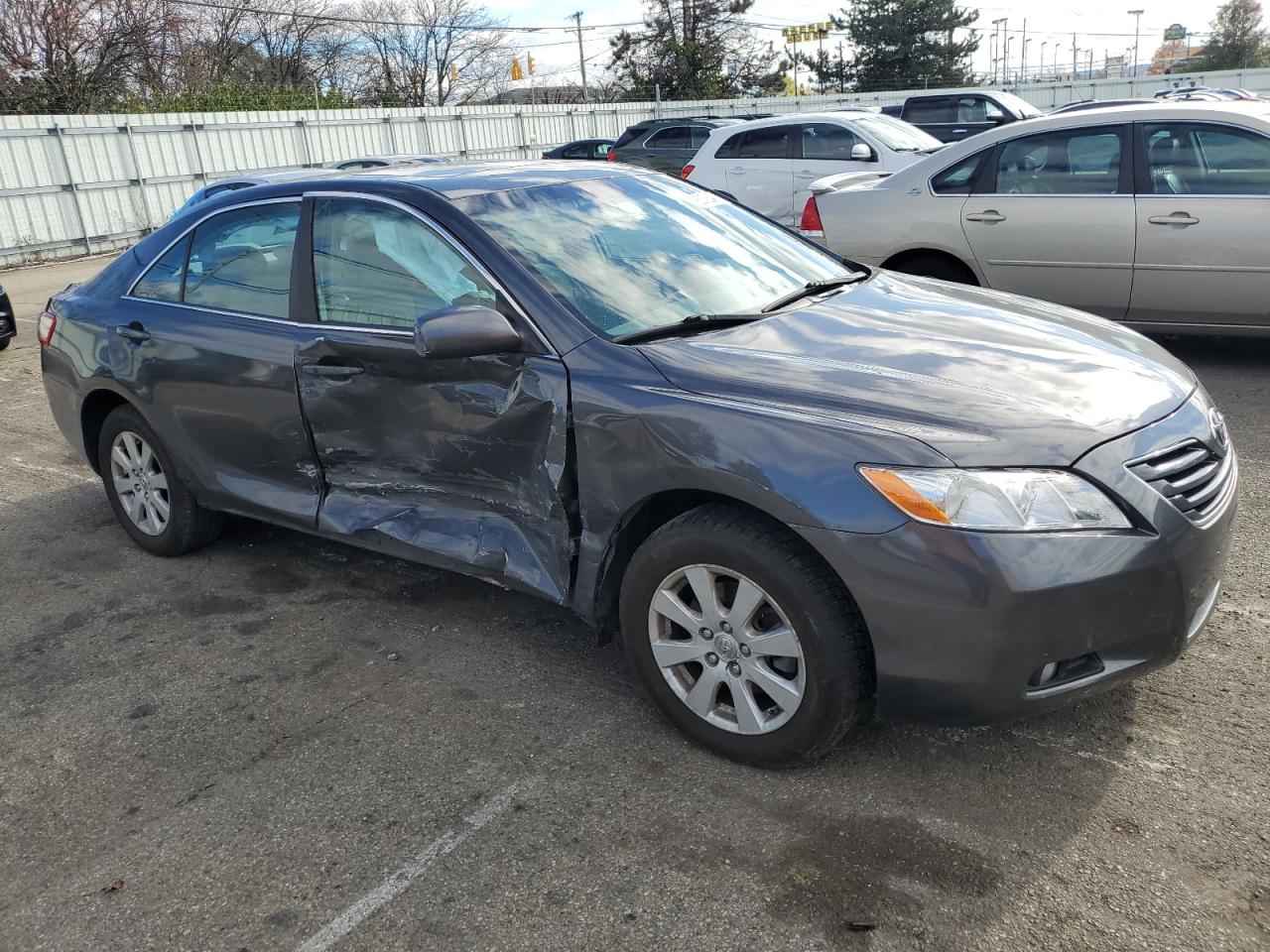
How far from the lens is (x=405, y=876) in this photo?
2.68 m

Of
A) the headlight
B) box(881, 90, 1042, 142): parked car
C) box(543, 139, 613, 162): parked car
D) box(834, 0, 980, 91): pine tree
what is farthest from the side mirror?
box(834, 0, 980, 91): pine tree

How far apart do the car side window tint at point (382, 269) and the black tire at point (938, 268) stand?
457cm

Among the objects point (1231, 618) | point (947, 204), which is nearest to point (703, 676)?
point (1231, 618)

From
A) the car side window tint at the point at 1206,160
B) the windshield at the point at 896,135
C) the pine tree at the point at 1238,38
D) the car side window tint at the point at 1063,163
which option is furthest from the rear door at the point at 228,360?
the pine tree at the point at 1238,38

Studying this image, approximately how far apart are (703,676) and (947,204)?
525 centimetres

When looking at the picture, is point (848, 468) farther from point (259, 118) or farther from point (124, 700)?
point (259, 118)

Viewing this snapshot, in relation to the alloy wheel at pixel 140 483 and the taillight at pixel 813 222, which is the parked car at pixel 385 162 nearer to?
the alloy wheel at pixel 140 483

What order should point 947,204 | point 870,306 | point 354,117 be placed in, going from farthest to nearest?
point 354,117 → point 947,204 → point 870,306

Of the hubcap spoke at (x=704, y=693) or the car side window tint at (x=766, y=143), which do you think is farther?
the car side window tint at (x=766, y=143)

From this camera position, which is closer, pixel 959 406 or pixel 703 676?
pixel 959 406

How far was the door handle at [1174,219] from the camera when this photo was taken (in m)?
6.45

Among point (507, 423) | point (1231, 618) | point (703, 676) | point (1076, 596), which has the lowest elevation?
point (1231, 618)

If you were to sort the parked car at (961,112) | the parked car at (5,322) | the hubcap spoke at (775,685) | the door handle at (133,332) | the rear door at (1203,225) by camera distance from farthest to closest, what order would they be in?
the parked car at (961,112)
the parked car at (5,322)
the rear door at (1203,225)
the door handle at (133,332)
the hubcap spoke at (775,685)

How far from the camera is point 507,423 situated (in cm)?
338
